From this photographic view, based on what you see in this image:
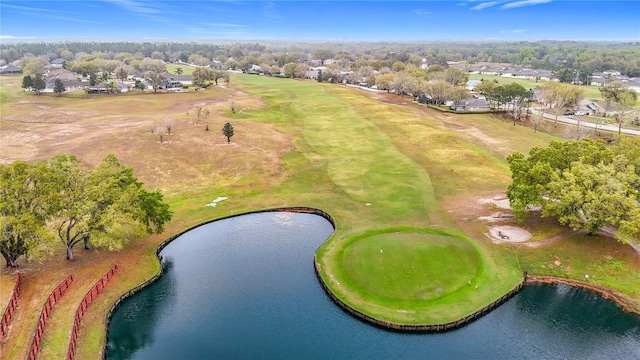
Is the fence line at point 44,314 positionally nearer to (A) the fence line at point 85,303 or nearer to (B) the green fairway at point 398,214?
(A) the fence line at point 85,303

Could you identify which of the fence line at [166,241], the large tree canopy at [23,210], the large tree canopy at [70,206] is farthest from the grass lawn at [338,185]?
the large tree canopy at [70,206]

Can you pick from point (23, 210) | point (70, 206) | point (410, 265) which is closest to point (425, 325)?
point (410, 265)

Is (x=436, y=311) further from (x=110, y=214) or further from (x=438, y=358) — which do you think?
(x=110, y=214)

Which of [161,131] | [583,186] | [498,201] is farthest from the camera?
Answer: [161,131]

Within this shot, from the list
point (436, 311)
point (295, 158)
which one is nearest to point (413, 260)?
point (436, 311)

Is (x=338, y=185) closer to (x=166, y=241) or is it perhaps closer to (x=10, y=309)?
(x=166, y=241)

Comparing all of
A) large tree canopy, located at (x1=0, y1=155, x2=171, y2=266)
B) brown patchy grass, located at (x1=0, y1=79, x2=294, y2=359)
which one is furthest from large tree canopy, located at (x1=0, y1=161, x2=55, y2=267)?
brown patchy grass, located at (x1=0, y1=79, x2=294, y2=359)

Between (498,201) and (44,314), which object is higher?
(498,201)
